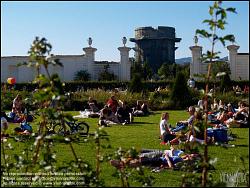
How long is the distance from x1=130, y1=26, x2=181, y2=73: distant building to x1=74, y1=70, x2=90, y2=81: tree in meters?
31.9

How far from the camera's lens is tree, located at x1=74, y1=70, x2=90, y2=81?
112 ft

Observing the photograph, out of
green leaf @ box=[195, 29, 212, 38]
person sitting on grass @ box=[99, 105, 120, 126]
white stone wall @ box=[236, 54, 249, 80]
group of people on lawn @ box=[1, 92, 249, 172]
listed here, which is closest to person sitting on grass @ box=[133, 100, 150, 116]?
group of people on lawn @ box=[1, 92, 249, 172]

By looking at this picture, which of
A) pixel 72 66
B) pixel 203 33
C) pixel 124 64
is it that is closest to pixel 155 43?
pixel 124 64

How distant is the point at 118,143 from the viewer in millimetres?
11328

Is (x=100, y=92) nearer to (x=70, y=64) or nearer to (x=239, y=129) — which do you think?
(x=70, y=64)

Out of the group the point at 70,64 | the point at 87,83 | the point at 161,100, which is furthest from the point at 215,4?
the point at 70,64

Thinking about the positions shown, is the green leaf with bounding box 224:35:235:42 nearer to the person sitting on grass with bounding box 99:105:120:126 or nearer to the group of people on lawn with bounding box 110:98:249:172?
the group of people on lawn with bounding box 110:98:249:172

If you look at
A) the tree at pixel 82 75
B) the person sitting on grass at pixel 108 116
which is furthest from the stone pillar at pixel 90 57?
the person sitting on grass at pixel 108 116

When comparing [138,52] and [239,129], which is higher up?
[138,52]

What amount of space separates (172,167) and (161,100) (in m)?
18.1

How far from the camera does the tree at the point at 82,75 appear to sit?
1348 inches

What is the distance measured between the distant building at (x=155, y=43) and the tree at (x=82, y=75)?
3190 centimetres

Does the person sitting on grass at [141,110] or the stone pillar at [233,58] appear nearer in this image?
the person sitting on grass at [141,110]

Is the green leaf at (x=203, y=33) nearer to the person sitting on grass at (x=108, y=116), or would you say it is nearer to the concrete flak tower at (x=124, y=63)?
the person sitting on grass at (x=108, y=116)
